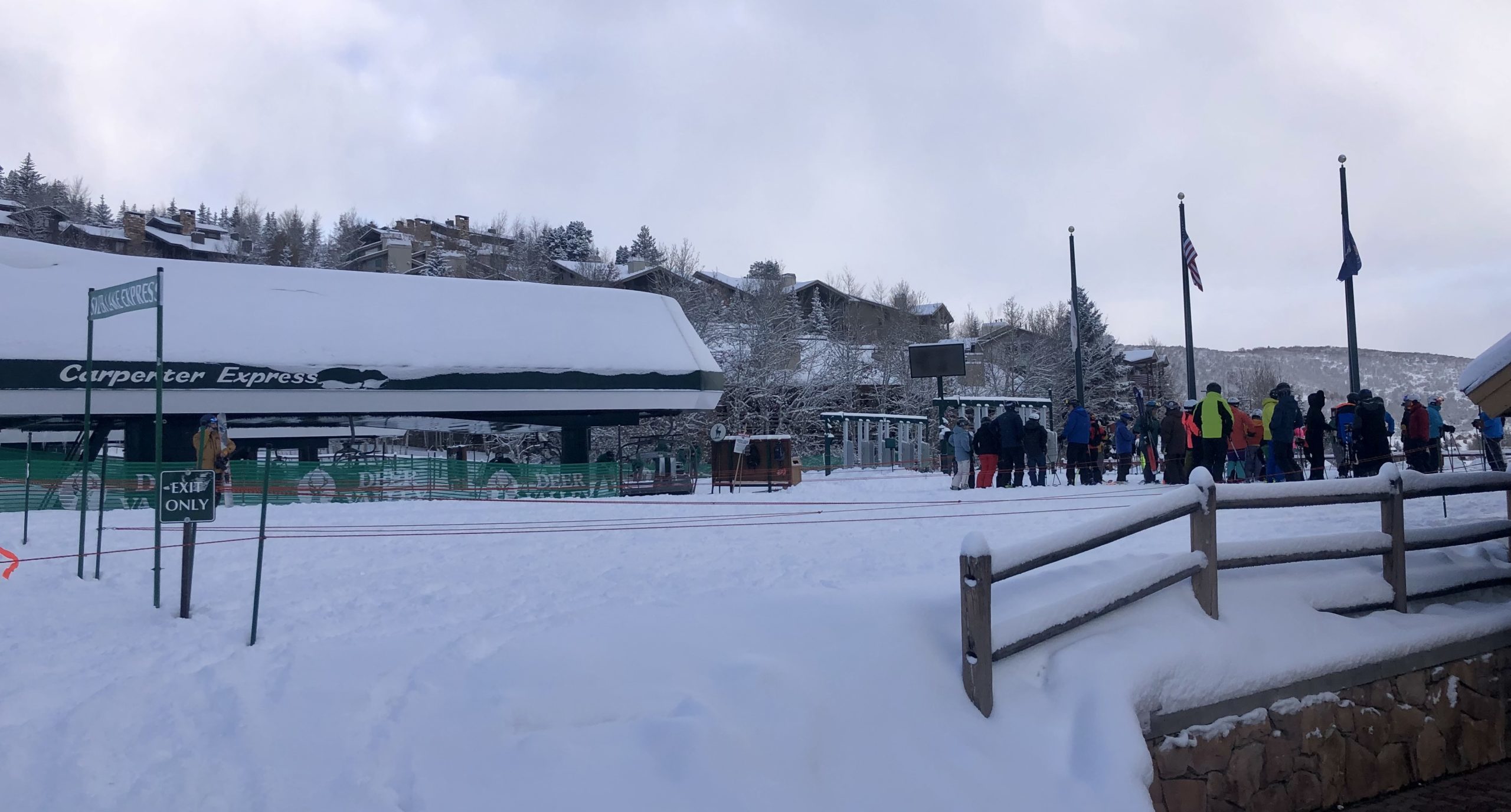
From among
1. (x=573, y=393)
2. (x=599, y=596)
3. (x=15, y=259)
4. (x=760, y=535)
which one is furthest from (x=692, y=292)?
(x=599, y=596)

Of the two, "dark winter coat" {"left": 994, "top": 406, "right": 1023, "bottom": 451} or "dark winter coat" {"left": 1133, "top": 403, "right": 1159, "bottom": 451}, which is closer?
"dark winter coat" {"left": 994, "top": 406, "right": 1023, "bottom": 451}

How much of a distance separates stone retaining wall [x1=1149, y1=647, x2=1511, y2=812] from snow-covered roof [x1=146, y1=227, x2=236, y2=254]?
90.6 meters

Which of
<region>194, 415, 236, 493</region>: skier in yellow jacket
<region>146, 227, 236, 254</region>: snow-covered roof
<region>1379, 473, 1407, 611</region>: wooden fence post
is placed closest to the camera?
<region>1379, 473, 1407, 611</region>: wooden fence post

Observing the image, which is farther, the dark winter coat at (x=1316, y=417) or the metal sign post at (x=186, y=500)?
the dark winter coat at (x=1316, y=417)

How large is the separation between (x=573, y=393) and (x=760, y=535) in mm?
14878

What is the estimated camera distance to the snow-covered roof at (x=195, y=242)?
8275 cm

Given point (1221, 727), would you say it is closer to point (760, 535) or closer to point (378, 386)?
point (760, 535)

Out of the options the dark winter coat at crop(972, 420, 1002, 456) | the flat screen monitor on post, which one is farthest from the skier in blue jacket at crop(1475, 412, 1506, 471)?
the flat screen monitor on post

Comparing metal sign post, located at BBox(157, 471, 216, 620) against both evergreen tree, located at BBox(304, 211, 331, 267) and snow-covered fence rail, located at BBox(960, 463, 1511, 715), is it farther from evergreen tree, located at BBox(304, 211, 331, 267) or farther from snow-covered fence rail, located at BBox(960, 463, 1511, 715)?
evergreen tree, located at BBox(304, 211, 331, 267)

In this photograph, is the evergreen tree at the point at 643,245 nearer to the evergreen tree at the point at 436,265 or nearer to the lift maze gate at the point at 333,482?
the evergreen tree at the point at 436,265

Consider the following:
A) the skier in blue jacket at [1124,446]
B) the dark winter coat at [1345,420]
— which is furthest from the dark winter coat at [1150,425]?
the dark winter coat at [1345,420]

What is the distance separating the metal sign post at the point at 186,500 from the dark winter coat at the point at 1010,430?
14694 mm

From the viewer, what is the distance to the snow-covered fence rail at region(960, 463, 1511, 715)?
5805 mm

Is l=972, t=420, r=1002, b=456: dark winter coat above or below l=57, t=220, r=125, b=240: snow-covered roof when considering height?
below
